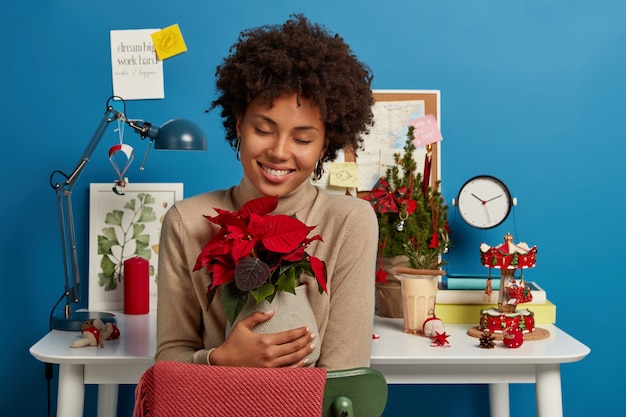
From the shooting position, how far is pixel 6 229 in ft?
7.38

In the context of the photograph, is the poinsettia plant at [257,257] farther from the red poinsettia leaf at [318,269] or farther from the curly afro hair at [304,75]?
the curly afro hair at [304,75]

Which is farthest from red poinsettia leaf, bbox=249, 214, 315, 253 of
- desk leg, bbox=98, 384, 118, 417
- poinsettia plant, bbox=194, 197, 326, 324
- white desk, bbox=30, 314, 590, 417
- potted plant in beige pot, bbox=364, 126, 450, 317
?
desk leg, bbox=98, 384, 118, 417

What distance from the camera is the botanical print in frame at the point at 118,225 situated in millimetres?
2230

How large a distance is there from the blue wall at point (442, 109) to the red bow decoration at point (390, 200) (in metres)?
0.21

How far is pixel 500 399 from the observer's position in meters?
2.20

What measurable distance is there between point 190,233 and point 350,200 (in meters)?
0.29

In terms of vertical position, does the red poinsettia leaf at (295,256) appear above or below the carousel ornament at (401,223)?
below

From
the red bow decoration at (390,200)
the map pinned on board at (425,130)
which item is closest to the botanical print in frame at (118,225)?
the red bow decoration at (390,200)

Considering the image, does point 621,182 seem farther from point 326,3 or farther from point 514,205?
point 326,3

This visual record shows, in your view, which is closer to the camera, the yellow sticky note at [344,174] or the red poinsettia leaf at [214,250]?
the red poinsettia leaf at [214,250]

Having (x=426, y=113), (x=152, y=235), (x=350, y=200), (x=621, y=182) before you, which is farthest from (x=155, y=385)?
(x=621, y=182)

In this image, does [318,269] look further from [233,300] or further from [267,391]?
[267,391]

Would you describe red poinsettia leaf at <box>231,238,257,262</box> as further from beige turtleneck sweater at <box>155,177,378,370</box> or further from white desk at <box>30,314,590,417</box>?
white desk at <box>30,314,590,417</box>

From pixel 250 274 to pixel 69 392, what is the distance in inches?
24.7
